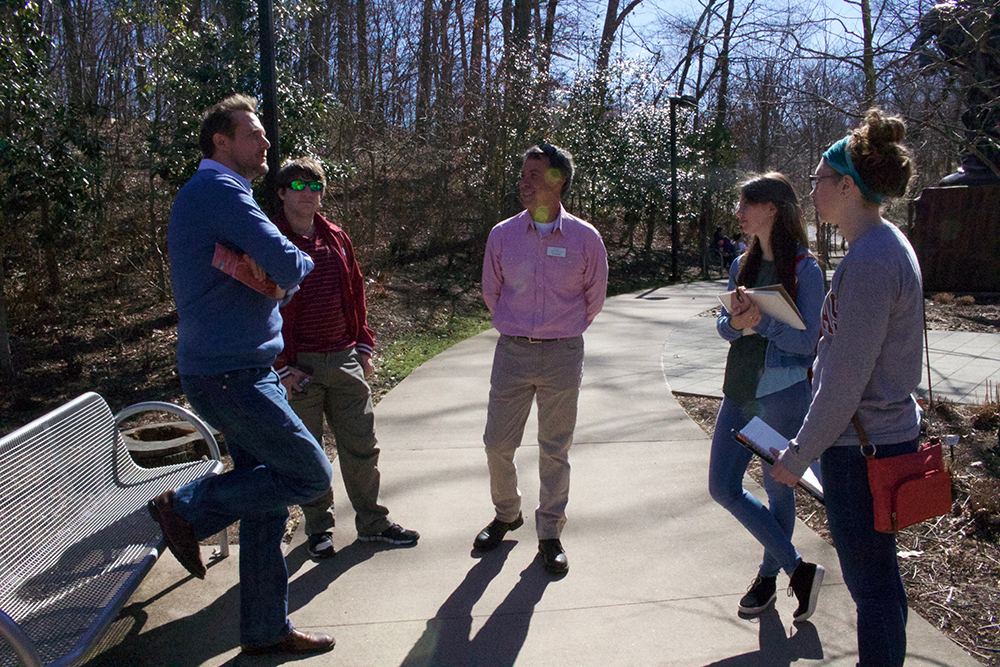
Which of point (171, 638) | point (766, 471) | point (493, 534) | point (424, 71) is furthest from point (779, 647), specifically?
point (424, 71)

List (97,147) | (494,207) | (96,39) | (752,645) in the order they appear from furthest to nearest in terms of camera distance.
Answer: (494,207) < (96,39) < (97,147) < (752,645)

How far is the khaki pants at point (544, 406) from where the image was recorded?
355 centimetres

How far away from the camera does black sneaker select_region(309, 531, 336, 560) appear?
11.9 ft

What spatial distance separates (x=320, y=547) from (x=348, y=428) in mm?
587

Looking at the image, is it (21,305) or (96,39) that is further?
(96,39)

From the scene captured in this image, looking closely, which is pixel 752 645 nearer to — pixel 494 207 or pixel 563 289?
pixel 563 289

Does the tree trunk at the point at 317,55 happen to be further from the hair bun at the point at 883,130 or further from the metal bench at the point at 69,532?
the hair bun at the point at 883,130

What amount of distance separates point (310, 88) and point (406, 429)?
5703mm

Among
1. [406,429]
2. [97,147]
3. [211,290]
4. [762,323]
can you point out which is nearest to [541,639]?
[762,323]

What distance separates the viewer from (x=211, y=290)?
2.54 meters

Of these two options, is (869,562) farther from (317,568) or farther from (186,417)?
(186,417)

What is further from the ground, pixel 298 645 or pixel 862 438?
pixel 862 438

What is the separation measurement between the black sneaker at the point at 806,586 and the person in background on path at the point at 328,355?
1818 millimetres

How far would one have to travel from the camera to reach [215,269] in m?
2.54
